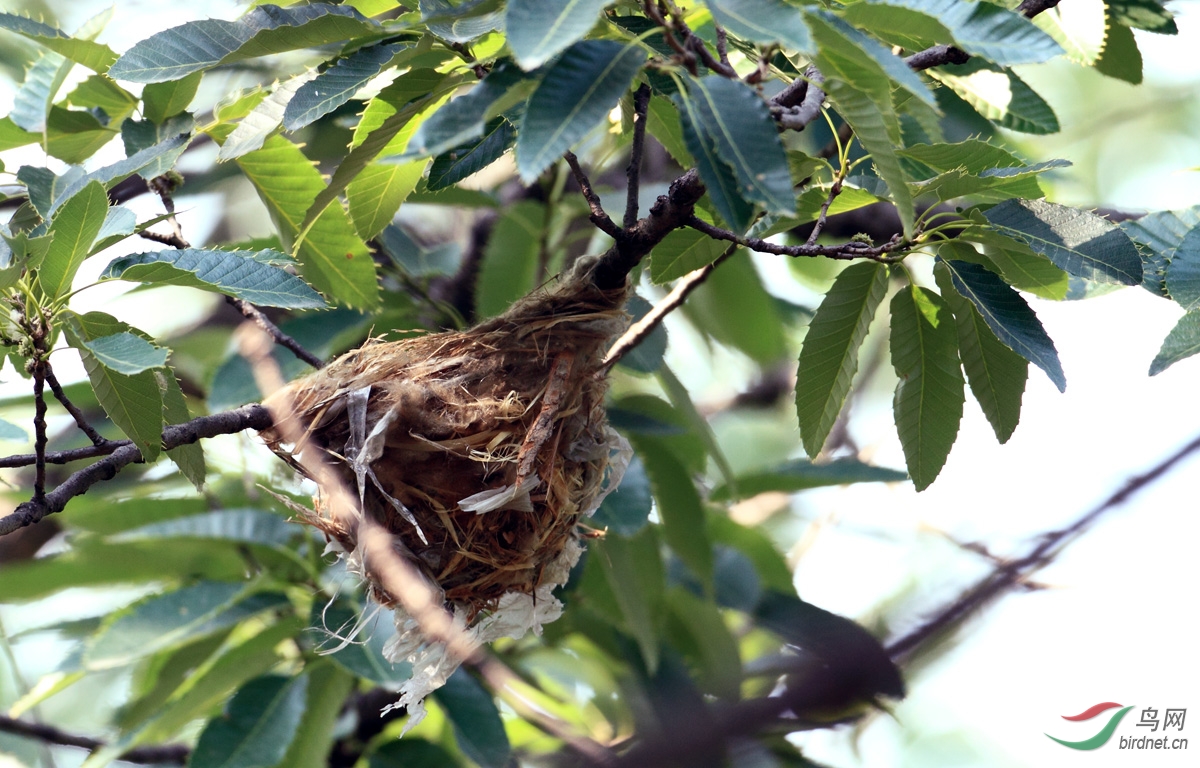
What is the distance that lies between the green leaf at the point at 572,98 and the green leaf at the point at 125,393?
22.2 inches

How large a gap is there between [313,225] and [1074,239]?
109cm

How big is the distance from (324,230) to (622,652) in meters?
1.32

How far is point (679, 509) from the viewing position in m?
2.10

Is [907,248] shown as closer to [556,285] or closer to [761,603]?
[556,285]

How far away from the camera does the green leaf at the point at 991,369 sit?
1.25 metres

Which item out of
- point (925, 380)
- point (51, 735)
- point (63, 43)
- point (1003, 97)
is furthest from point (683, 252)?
point (51, 735)

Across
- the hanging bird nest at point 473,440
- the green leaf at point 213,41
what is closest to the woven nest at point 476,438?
the hanging bird nest at point 473,440

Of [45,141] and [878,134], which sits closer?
[878,134]

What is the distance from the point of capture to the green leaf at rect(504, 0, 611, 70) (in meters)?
0.73

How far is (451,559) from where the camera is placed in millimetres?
1385

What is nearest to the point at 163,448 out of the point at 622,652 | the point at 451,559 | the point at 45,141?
the point at 451,559

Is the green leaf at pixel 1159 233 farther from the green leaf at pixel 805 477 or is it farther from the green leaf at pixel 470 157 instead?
Answer: the green leaf at pixel 805 477

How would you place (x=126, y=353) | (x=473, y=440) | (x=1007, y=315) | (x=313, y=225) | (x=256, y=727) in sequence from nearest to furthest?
1. (x=126, y=353)
2. (x=1007, y=315)
3. (x=473, y=440)
4. (x=313, y=225)
5. (x=256, y=727)

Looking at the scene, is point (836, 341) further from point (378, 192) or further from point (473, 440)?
point (378, 192)
